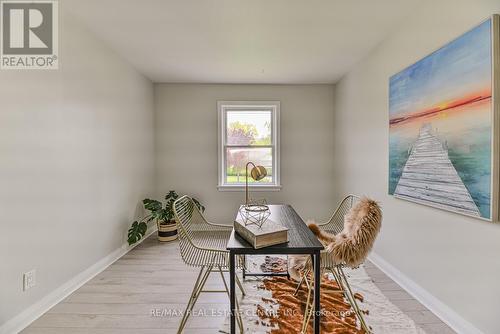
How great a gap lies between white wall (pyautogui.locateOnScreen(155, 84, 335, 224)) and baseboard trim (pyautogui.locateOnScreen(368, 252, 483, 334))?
1.65 meters

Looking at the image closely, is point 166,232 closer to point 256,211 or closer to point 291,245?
point 256,211

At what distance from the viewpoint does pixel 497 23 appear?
135 centimetres

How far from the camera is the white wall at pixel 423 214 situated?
1.47 m

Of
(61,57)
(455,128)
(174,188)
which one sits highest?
(61,57)

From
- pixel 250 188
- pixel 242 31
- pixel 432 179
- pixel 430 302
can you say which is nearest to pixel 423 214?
pixel 432 179

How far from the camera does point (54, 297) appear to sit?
1.94 metres

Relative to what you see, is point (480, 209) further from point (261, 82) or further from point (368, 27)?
point (261, 82)

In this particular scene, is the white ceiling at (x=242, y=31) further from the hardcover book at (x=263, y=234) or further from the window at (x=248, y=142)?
the hardcover book at (x=263, y=234)

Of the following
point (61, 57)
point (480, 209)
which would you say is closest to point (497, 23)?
point (480, 209)

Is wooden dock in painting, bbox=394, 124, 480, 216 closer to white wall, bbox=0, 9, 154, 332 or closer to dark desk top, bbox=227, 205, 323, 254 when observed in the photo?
dark desk top, bbox=227, 205, 323, 254

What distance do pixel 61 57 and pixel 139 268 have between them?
6.94ft

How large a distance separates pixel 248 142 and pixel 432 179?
264 centimetres

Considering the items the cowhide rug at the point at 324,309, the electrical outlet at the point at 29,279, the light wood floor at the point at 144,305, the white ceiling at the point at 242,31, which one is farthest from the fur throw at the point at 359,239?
the electrical outlet at the point at 29,279

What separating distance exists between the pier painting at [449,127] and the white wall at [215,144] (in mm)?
1780
